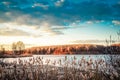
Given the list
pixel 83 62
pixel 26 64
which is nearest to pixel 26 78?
pixel 26 64

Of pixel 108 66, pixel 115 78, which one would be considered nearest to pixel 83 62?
pixel 108 66

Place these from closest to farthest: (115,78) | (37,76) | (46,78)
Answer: (115,78)
(37,76)
(46,78)

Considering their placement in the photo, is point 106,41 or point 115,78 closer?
point 115,78

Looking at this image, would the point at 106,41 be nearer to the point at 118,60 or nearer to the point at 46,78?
the point at 118,60

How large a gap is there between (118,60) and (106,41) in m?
0.77

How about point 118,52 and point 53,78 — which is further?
point 118,52

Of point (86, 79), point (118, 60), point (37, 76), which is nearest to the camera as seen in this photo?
point (86, 79)

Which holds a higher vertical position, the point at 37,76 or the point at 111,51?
the point at 111,51

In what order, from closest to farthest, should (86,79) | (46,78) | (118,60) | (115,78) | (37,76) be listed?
(86,79) → (115,78) → (37,76) → (46,78) → (118,60)

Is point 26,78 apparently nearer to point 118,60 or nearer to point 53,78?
point 53,78

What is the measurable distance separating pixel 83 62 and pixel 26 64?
2033mm

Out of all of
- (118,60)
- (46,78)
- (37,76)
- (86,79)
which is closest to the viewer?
(86,79)

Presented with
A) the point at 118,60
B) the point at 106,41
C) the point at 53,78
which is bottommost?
the point at 53,78

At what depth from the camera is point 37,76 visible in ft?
22.8
